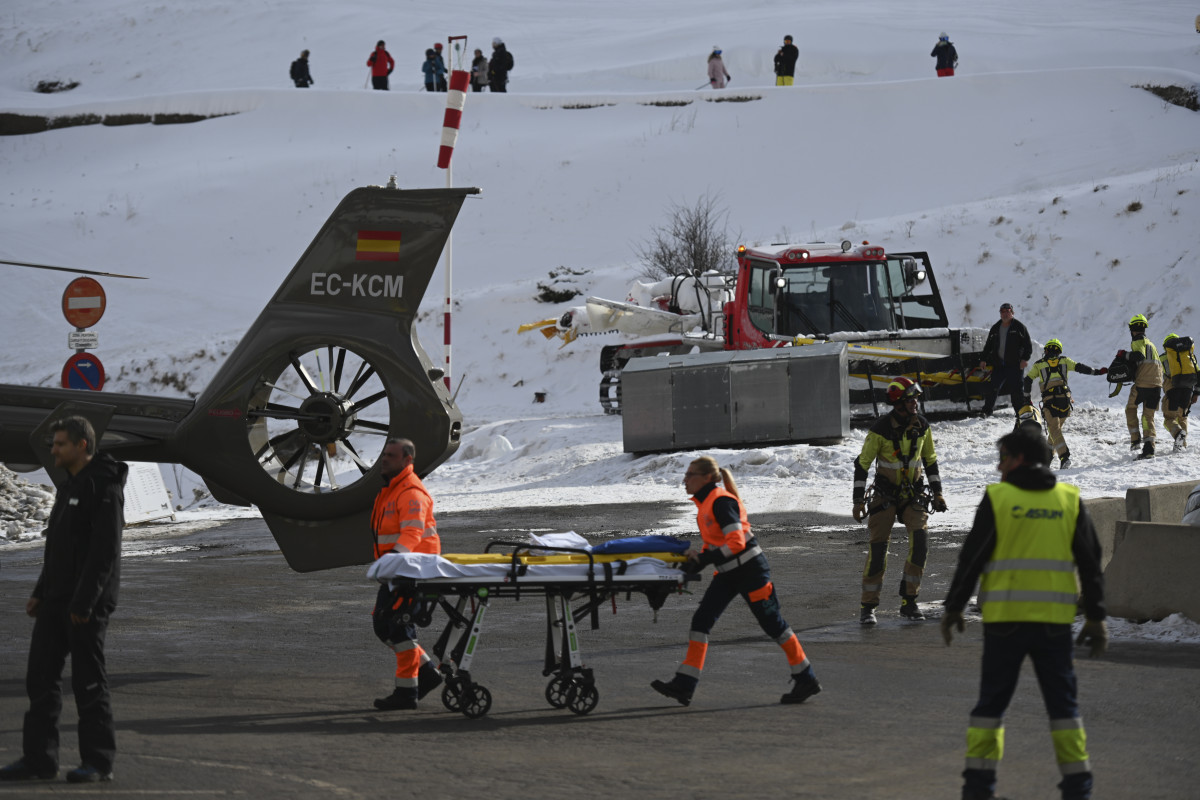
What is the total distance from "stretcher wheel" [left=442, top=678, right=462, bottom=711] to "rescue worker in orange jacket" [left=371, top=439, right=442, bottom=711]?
21cm

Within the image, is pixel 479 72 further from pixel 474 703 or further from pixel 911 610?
pixel 474 703

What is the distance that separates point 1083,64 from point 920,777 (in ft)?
160

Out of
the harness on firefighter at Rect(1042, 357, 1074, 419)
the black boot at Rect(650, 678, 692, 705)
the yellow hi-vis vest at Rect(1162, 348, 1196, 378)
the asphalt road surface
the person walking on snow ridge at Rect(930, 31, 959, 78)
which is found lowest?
the asphalt road surface

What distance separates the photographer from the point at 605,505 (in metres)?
19.8

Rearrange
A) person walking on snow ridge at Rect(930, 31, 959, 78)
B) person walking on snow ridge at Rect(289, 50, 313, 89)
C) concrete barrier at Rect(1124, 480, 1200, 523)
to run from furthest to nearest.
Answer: person walking on snow ridge at Rect(289, 50, 313, 89), person walking on snow ridge at Rect(930, 31, 959, 78), concrete barrier at Rect(1124, 480, 1200, 523)

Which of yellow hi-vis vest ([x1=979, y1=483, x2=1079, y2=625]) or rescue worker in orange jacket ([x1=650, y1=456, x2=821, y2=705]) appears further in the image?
rescue worker in orange jacket ([x1=650, y1=456, x2=821, y2=705])

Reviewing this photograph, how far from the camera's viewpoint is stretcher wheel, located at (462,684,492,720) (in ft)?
27.2

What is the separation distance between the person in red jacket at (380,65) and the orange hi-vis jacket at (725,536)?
43.5m

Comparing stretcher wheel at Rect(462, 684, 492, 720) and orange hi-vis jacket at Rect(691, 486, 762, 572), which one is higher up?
orange hi-vis jacket at Rect(691, 486, 762, 572)

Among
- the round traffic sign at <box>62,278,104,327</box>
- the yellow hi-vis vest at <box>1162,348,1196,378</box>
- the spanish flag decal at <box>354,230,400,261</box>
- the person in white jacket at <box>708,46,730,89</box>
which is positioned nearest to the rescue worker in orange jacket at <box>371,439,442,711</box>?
the spanish flag decal at <box>354,230,400,261</box>

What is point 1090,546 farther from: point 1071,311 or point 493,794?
point 1071,311

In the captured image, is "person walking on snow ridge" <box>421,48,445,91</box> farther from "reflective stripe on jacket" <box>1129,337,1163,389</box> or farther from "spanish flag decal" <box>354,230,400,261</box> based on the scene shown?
"spanish flag decal" <box>354,230,400,261</box>

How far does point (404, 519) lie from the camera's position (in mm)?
8609

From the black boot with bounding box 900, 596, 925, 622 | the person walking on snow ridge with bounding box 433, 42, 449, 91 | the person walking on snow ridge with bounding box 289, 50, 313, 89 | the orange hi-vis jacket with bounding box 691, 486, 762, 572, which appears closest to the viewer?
the orange hi-vis jacket with bounding box 691, 486, 762, 572
